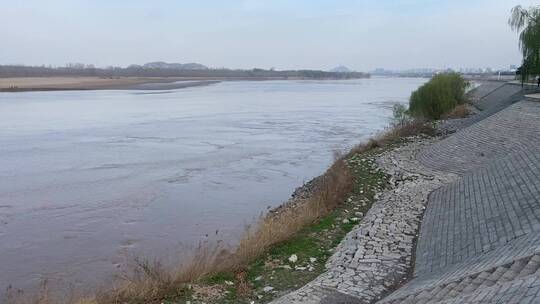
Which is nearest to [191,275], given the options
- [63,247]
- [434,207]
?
[63,247]

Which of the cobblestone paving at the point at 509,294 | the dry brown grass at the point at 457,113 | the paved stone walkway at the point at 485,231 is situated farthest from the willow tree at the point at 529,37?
the cobblestone paving at the point at 509,294

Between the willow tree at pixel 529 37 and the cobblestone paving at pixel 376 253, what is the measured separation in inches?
821

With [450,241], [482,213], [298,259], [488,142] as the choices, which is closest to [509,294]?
[450,241]

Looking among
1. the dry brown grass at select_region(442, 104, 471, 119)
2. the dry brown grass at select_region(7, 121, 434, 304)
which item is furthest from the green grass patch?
the dry brown grass at select_region(442, 104, 471, 119)

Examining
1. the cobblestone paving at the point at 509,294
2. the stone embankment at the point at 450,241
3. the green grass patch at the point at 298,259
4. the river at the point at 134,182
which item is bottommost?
the river at the point at 134,182

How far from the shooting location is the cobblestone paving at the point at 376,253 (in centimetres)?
878

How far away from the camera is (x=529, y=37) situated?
110 ft

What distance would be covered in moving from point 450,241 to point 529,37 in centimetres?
2803

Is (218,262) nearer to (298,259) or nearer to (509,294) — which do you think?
Answer: (298,259)

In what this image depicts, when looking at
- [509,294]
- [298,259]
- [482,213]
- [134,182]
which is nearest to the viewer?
[509,294]

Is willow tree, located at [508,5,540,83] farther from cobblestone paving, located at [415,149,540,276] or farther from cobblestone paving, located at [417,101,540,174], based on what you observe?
cobblestone paving, located at [415,149,540,276]

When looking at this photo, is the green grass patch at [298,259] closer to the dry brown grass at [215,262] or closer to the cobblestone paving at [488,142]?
the dry brown grass at [215,262]

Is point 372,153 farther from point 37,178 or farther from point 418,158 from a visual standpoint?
point 37,178

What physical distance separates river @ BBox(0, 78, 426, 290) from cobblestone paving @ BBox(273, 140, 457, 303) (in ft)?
12.9
